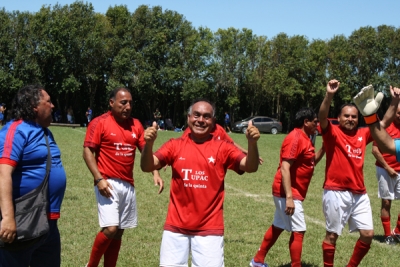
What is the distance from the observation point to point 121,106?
18.9ft

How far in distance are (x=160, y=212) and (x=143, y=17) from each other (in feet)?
137

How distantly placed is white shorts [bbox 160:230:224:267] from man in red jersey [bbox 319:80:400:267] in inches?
82.3

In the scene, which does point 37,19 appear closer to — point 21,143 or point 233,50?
point 233,50

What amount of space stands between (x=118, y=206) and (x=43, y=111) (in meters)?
1.82

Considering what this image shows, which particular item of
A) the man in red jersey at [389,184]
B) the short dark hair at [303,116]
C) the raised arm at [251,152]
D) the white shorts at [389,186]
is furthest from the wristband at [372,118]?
the white shorts at [389,186]

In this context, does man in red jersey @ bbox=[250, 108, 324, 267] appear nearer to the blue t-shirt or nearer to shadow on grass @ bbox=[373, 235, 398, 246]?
shadow on grass @ bbox=[373, 235, 398, 246]

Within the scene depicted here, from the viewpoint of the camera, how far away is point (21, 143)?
3861 mm

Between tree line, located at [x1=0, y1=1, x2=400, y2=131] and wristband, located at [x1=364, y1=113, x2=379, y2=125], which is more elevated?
tree line, located at [x1=0, y1=1, x2=400, y2=131]

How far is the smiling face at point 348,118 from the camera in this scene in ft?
18.9

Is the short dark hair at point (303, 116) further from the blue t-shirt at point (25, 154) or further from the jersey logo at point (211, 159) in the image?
the blue t-shirt at point (25, 154)

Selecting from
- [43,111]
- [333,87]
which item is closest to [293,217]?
[333,87]

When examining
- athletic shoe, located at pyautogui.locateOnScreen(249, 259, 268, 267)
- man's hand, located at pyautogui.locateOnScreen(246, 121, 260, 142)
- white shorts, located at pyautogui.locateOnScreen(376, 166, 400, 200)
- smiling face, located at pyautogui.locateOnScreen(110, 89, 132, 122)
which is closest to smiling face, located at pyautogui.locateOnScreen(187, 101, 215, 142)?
man's hand, located at pyautogui.locateOnScreen(246, 121, 260, 142)

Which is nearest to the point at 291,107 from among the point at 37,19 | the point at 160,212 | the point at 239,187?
the point at 37,19

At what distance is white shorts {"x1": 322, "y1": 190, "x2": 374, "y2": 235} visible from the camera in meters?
5.74
